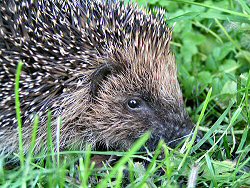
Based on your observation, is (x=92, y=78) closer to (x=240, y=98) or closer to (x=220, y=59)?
(x=240, y=98)

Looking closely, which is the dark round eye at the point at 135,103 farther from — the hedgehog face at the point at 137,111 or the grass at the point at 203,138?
the grass at the point at 203,138

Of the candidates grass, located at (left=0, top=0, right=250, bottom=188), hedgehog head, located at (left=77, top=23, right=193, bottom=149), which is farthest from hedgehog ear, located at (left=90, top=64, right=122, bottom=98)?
grass, located at (left=0, top=0, right=250, bottom=188)

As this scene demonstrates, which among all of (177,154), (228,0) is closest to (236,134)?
(177,154)

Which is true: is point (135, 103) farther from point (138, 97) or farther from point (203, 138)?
point (203, 138)

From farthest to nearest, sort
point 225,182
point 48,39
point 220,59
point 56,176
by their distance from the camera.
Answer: point 220,59 → point 48,39 → point 225,182 → point 56,176

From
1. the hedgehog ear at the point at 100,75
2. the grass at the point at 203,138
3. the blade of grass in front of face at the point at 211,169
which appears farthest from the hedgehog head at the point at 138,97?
the blade of grass in front of face at the point at 211,169

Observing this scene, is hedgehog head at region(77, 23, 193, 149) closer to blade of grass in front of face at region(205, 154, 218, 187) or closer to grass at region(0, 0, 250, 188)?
grass at region(0, 0, 250, 188)

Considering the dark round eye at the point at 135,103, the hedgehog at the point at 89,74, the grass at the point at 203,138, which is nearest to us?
the grass at the point at 203,138
